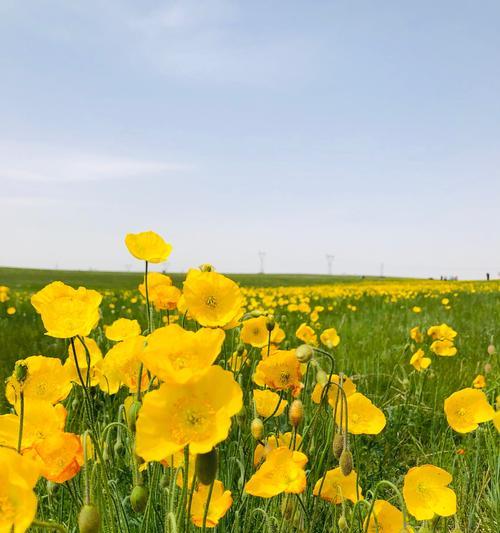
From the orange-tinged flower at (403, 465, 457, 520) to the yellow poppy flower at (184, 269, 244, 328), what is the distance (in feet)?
2.48

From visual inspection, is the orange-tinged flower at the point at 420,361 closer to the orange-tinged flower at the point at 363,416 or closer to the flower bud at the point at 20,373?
the orange-tinged flower at the point at 363,416

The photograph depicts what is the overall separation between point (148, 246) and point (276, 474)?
2.77ft

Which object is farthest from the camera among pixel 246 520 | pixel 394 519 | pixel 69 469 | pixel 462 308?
pixel 462 308

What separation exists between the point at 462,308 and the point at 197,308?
9.24 metres

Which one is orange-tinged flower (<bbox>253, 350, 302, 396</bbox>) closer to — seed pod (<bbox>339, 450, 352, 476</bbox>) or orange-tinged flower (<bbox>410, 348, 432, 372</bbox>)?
seed pod (<bbox>339, 450, 352, 476</bbox>)

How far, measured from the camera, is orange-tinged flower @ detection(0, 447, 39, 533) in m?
0.81

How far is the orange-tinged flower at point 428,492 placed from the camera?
5.38 ft

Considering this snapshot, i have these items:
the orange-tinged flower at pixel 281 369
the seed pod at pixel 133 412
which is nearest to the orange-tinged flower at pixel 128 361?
the seed pod at pixel 133 412

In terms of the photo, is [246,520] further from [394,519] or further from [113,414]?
[113,414]

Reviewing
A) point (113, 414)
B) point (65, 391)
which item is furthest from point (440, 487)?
point (113, 414)

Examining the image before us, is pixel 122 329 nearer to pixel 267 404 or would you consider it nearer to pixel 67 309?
pixel 67 309

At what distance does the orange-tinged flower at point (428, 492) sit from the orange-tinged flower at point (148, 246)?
40.6 inches

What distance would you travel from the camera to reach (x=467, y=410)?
7.12ft

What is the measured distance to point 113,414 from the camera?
3.54 metres
